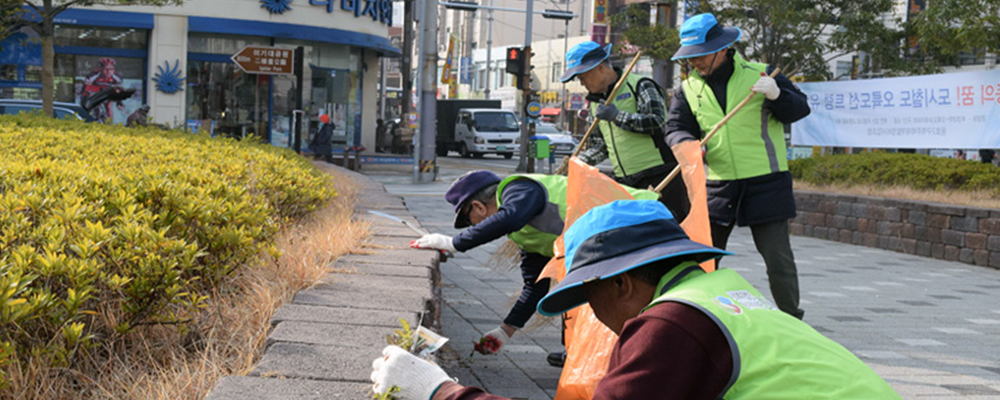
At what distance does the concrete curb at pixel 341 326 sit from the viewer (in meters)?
2.75

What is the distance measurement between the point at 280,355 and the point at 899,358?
3.70 m

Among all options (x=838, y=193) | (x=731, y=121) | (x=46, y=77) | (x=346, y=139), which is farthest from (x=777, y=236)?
(x=346, y=139)

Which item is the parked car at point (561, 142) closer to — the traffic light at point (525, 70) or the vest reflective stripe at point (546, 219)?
the traffic light at point (525, 70)

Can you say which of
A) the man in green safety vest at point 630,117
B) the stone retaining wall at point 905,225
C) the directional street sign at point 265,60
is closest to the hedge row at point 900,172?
the stone retaining wall at point 905,225

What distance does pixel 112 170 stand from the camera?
5.23 meters

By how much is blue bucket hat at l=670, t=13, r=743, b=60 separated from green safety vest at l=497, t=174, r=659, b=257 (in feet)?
3.00

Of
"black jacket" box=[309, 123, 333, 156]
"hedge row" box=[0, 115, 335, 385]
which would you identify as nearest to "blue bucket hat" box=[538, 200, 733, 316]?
"hedge row" box=[0, 115, 335, 385]

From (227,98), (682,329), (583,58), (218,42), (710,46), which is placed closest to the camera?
(682,329)

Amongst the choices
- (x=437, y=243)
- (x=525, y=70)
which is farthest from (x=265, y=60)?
(x=437, y=243)

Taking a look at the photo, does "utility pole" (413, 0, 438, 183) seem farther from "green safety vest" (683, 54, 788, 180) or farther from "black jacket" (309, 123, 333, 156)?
"green safety vest" (683, 54, 788, 180)

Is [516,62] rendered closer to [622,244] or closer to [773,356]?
[622,244]

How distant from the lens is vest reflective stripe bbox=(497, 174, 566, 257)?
15.3 ft

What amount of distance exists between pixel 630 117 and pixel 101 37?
23.1 m

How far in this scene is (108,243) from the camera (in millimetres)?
3383
